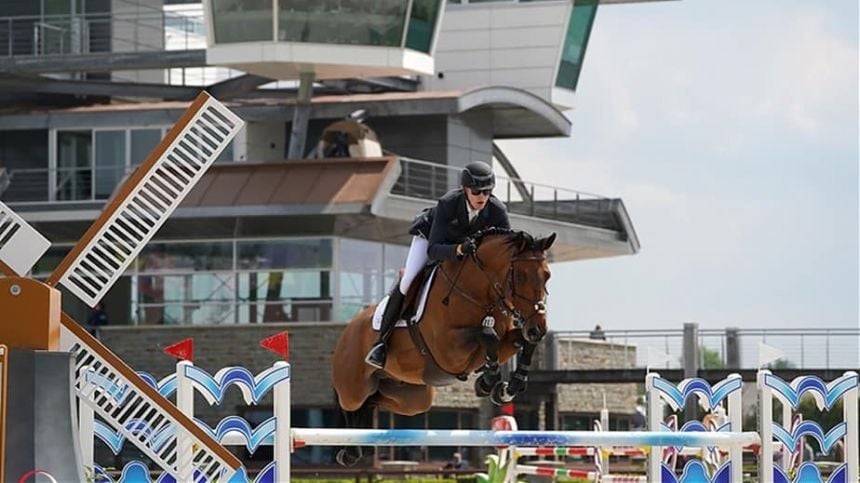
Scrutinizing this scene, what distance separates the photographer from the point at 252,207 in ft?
130

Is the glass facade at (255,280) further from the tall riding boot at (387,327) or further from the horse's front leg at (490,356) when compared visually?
the horse's front leg at (490,356)

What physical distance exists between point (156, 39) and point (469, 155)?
9.02m

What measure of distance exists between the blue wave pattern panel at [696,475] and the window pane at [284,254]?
25736 millimetres

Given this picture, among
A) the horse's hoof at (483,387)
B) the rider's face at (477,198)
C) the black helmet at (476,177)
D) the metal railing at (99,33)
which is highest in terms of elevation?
the metal railing at (99,33)

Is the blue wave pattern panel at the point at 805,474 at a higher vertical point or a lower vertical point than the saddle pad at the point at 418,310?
lower

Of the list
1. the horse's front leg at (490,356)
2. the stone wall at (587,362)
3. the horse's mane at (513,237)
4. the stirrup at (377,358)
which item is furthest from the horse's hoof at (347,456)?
the stone wall at (587,362)

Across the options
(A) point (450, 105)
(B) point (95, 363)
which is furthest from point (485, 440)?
(A) point (450, 105)

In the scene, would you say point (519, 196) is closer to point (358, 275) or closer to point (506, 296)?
point (358, 275)

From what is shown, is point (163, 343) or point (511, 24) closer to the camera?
point (163, 343)

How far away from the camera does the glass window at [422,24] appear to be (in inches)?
1655

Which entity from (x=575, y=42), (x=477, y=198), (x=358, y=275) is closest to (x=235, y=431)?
(x=477, y=198)

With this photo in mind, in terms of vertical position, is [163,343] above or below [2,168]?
below

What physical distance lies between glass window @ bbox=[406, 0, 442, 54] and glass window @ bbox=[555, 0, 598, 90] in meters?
7.58

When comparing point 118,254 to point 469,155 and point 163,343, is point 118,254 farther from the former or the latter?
point 469,155
